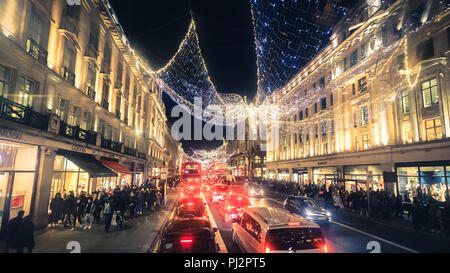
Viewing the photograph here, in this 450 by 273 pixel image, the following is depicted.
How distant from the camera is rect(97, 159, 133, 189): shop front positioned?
66.2 ft

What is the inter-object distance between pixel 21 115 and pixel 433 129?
26.6m

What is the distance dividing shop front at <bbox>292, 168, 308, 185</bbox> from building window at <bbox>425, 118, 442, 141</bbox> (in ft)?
70.2

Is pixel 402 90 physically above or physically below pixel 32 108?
above

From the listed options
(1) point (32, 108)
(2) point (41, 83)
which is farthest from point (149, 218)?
(2) point (41, 83)

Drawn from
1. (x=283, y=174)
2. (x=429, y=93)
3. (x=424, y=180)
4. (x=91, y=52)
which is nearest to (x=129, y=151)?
(x=91, y=52)

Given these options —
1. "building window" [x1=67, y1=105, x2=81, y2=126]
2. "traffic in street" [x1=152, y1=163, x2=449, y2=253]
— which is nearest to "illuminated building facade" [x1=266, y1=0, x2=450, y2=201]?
"traffic in street" [x1=152, y1=163, x2=449, y2=253]

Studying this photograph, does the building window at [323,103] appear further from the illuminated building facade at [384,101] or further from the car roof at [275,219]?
the car roof at [275,219]

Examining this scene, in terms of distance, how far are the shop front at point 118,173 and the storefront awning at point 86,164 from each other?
212 centimetres

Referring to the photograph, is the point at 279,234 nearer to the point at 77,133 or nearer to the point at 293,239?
the point at 293,239

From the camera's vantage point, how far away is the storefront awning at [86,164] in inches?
582

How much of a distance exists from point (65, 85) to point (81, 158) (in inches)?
203

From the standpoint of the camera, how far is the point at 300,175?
4019 centimetres
